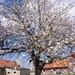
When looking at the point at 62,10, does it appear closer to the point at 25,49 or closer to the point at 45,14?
the point at 45,14

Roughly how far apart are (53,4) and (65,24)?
1.33m

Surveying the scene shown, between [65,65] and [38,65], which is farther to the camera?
[38,65]

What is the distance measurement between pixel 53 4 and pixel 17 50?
317cm

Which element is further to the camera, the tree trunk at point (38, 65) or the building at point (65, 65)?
the tree trunk at point (38, 65)

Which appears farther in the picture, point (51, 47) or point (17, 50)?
point (17, 50)

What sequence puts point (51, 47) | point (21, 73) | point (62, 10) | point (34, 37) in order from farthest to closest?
1. point (21, 73)
2. point (62, 10)
3. point (34, 37)
4. point (51, 47)

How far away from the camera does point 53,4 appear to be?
11.2m

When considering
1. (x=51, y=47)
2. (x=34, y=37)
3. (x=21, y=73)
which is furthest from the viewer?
(x=21, y=73)

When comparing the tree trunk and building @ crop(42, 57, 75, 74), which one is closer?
building @ crop(42, 57, 75, 74)

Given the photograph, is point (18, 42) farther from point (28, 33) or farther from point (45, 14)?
point (45, 14)

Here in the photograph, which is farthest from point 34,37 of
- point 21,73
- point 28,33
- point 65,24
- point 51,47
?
point 21,73

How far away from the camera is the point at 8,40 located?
416 inches

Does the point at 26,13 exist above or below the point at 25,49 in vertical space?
above

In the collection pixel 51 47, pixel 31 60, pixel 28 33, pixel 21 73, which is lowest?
pixel 21 73
